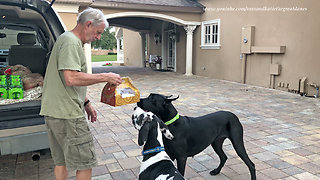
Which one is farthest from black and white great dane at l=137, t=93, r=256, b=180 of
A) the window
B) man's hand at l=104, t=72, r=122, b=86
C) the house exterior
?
the window

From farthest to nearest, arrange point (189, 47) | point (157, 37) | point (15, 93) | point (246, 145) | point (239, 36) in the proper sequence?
point (157, 37) < point (189, 47) < point (239, 36) < point (246, 145) < point (15, 93)

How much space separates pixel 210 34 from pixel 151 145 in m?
11.2

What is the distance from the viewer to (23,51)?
4.12 metres

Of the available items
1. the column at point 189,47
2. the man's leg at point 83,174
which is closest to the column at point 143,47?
the column at point 189,47

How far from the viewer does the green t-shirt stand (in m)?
1.92

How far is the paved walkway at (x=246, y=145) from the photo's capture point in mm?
3137

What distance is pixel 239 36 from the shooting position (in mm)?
10852

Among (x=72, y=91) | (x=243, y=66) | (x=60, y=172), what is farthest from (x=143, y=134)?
(x=243, y=66)

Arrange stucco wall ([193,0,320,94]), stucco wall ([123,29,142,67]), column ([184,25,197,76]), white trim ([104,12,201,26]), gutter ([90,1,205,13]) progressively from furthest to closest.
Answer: stucco wall ([123,29,142,67]) < column ([184,25,197,76]) < white trim ([104,12,201,26]) < gutter ([90,1,205,13]) < stucco wall ([193,0,320,94])

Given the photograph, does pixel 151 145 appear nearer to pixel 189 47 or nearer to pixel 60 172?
pixel 60 172

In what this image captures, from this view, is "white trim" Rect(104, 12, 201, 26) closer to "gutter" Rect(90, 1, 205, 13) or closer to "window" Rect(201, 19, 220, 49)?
"gutter" Rect(90, 1, 205, 13)

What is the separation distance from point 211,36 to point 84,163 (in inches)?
447

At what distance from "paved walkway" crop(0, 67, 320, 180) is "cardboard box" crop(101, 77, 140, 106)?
1134 millimetres

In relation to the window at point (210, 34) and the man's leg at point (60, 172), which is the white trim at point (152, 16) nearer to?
the window at point (210, 34)
